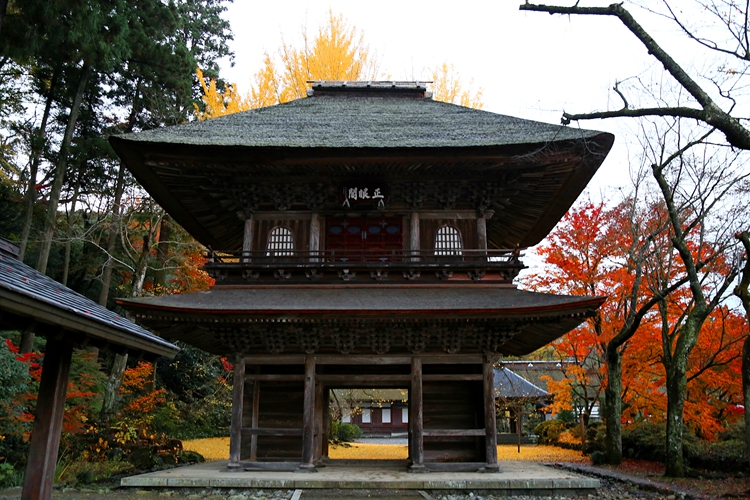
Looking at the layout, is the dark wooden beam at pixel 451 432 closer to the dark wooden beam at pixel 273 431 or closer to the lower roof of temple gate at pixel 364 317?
the lower roof of temple gate at pixel 364 317

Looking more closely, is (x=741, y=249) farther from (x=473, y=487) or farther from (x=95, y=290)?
(x=95, y=290)

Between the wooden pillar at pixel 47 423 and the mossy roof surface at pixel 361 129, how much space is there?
6590mm

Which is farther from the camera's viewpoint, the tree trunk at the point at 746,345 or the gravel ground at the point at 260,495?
the tree trunk at the point at 746,345

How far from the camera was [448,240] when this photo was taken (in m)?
12.9

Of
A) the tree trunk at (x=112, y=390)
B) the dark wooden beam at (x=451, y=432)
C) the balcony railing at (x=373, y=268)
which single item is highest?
the balcony railing at (x=373, y=268)

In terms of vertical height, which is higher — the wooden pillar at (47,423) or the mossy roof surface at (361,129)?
the mossy roof surface at (361,129)

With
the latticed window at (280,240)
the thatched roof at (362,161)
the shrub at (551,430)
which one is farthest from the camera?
the shrub at (551,430)

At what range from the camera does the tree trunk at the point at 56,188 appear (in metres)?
20.4

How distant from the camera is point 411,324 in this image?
1112 cm

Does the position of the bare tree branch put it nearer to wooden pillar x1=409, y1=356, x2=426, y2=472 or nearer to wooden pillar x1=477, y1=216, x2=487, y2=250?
wooden pillar x1=477, y1=216, x2=487, y2=250

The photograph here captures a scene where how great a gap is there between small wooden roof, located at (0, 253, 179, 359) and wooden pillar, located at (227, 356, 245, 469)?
5.39 metres

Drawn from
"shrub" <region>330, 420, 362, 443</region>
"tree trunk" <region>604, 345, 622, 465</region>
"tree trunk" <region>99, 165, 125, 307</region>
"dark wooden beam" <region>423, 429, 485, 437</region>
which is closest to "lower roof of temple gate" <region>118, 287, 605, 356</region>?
"dark wooden beam" <region>423, 429, 485, 437</region>

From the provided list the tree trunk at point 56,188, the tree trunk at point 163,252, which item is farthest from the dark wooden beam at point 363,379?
the tree trunk at point 163,252

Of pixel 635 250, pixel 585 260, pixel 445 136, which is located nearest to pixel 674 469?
pixel 635 250
